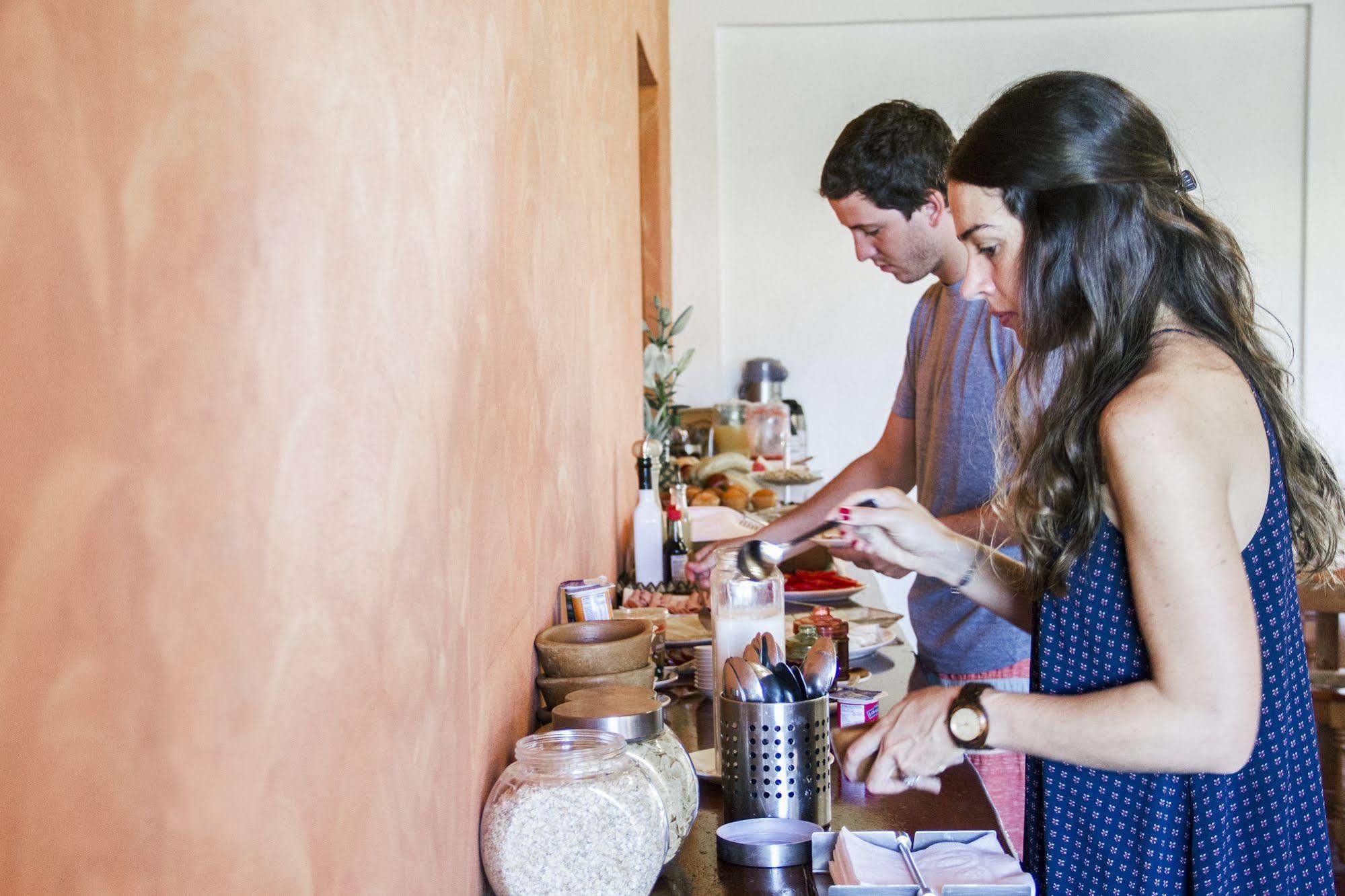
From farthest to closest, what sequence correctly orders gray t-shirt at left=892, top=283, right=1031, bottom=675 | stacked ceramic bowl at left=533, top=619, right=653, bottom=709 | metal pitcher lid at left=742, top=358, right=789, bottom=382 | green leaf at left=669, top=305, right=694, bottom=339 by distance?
metal pitcher lid at left=742, top=358, right=789, bottom=382 < green leaf at left=669, top=305, right=694, bottom=339 < gray t-shirt at left=892, top=283, right=1031, bottom=675 < stacked ceramic bowl at left=533, top=619, right=653, bottom=709

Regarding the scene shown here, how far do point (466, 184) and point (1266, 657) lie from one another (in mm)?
1010

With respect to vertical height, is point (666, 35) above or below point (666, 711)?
above

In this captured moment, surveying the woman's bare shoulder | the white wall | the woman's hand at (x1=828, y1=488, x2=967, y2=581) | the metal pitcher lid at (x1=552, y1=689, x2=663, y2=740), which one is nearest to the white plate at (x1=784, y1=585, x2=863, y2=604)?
the woman's hand at (x1=828, y1=488, x2=967, y2=581)

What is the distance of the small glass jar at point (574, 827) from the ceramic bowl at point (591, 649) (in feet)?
1.27

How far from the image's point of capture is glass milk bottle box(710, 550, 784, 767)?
1553 millimetres

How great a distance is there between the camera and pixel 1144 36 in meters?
6.53

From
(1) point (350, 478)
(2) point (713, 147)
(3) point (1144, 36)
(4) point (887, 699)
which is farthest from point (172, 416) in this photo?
(3) point (1144, 36)

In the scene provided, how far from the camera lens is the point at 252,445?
0.62 m

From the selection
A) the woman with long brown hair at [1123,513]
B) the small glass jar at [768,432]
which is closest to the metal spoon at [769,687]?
the woman with long brown hair at [1123,513]

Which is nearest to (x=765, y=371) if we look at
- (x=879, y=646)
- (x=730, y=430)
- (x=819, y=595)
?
(x=730, y=430)

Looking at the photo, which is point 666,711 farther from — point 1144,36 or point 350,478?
point 1144,36

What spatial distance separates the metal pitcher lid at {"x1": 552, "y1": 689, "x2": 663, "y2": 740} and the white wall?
17.5ft

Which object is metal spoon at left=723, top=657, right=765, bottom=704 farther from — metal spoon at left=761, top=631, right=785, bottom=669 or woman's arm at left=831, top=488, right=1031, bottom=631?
woman's arm at left=831, top=488, right=1031, bottom=631

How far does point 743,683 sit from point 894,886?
305mm
